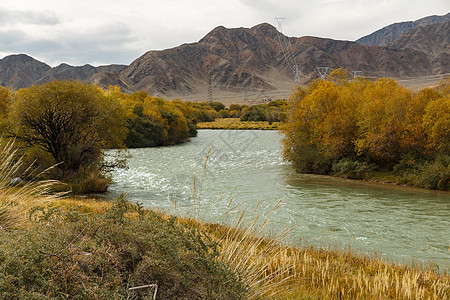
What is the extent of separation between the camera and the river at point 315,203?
39.0ft

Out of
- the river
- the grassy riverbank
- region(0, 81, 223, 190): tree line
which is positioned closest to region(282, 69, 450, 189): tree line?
the river

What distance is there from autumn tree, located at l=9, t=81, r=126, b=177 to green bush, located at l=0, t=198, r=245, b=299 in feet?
56.6

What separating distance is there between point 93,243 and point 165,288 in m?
0.77

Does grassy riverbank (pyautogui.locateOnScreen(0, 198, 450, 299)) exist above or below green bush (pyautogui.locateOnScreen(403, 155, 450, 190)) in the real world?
above

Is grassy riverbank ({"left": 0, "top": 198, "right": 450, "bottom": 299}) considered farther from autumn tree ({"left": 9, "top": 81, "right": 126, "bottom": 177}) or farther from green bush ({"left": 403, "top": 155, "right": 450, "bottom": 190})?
green bush ({"left": 403, "top": 155, "right": 450, "bottom": 190})

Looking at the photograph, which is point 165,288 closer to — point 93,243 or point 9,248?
point 93,243

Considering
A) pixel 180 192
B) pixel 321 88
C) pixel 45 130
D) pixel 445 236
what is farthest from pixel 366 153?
pixel 45 130

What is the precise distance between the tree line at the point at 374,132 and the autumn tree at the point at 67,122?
16.2m

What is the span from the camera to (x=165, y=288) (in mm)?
3012

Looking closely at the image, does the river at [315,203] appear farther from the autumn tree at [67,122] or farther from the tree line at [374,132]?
the autumn tree at [67,122]

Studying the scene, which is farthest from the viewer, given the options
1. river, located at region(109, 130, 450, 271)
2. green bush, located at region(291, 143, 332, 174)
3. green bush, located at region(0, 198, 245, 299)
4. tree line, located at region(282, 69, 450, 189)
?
green bush, located at region(291, 143, 332, 174)

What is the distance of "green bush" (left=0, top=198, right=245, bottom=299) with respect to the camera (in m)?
2.58

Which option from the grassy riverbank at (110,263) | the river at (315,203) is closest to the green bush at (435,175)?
the river at (315,203)

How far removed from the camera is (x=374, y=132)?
987 inches
